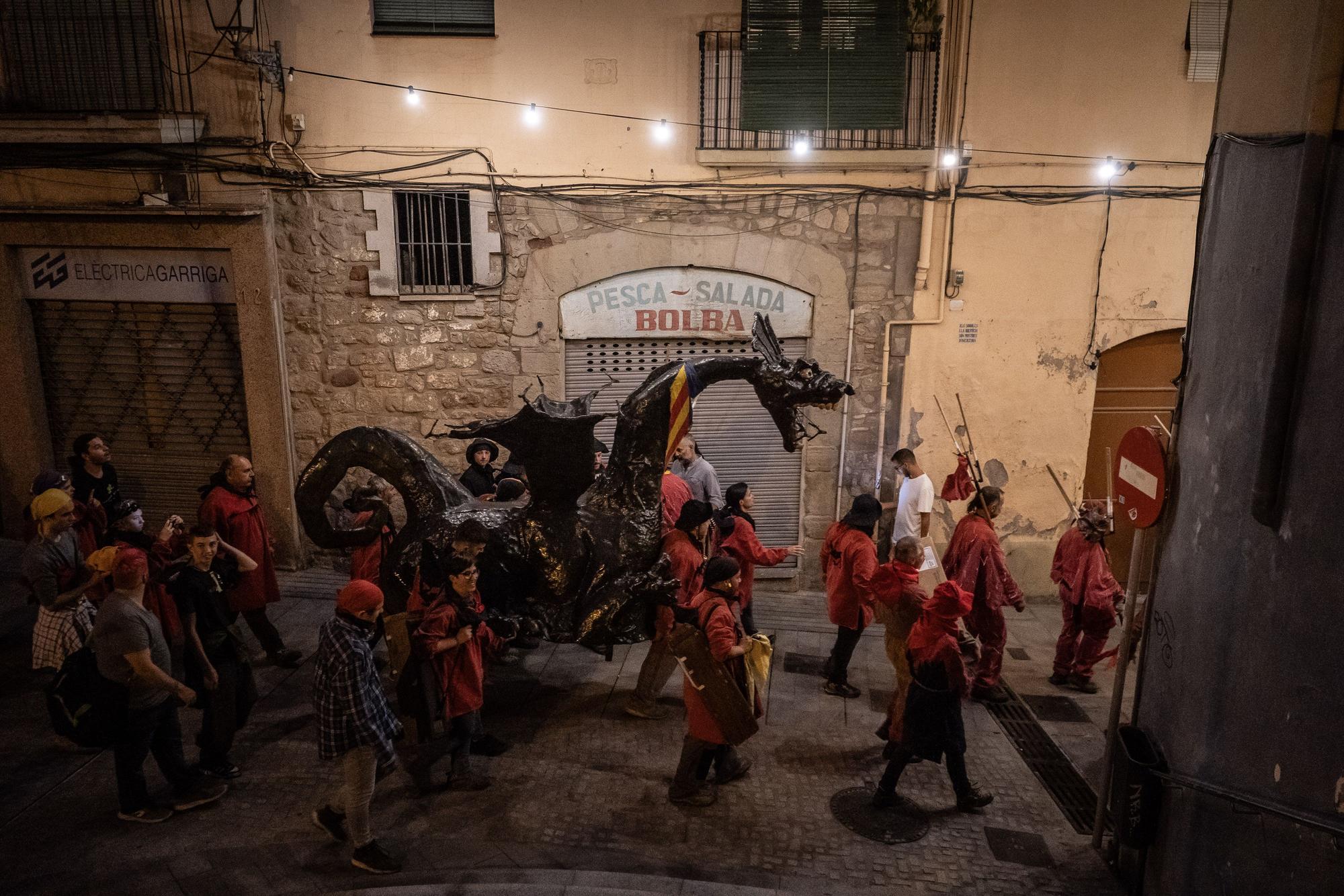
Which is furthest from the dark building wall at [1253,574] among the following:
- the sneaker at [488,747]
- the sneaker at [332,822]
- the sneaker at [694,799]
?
the sneaker at [332,822]

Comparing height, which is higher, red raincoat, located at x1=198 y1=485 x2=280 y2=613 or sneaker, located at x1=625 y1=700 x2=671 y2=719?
red raincoat, located at x1=198 y1=485 x2=280 y2=613

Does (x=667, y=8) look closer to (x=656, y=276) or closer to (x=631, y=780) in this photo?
(x=656, y=276)

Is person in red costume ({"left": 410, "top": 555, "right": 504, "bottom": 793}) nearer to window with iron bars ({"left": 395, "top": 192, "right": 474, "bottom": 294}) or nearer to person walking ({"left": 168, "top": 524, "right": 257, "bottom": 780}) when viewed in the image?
person walking ({"left": 168, "top": 524, "right": 257, "bottom": 780})

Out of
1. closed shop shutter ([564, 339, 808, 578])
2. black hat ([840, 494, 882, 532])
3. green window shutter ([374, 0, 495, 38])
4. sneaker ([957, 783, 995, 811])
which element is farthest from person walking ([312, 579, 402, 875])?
green window shutter ([374, 0, 495, 38])

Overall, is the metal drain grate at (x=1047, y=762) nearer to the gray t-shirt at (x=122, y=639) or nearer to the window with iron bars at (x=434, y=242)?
the gray t-shirt at (x=122, y=639)

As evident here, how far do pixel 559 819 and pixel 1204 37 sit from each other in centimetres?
907

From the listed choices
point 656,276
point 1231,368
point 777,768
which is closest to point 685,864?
point 777,768

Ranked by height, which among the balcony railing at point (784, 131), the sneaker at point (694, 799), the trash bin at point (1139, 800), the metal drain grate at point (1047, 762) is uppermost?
the balcony railing at point (784, 131)

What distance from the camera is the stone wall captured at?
331 inches

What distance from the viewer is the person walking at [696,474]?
7984 mm

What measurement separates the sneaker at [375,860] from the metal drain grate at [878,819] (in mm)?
2582

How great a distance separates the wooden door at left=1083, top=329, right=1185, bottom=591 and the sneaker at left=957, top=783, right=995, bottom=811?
188 inches

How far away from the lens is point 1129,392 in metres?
8.66

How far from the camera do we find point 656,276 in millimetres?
8586
